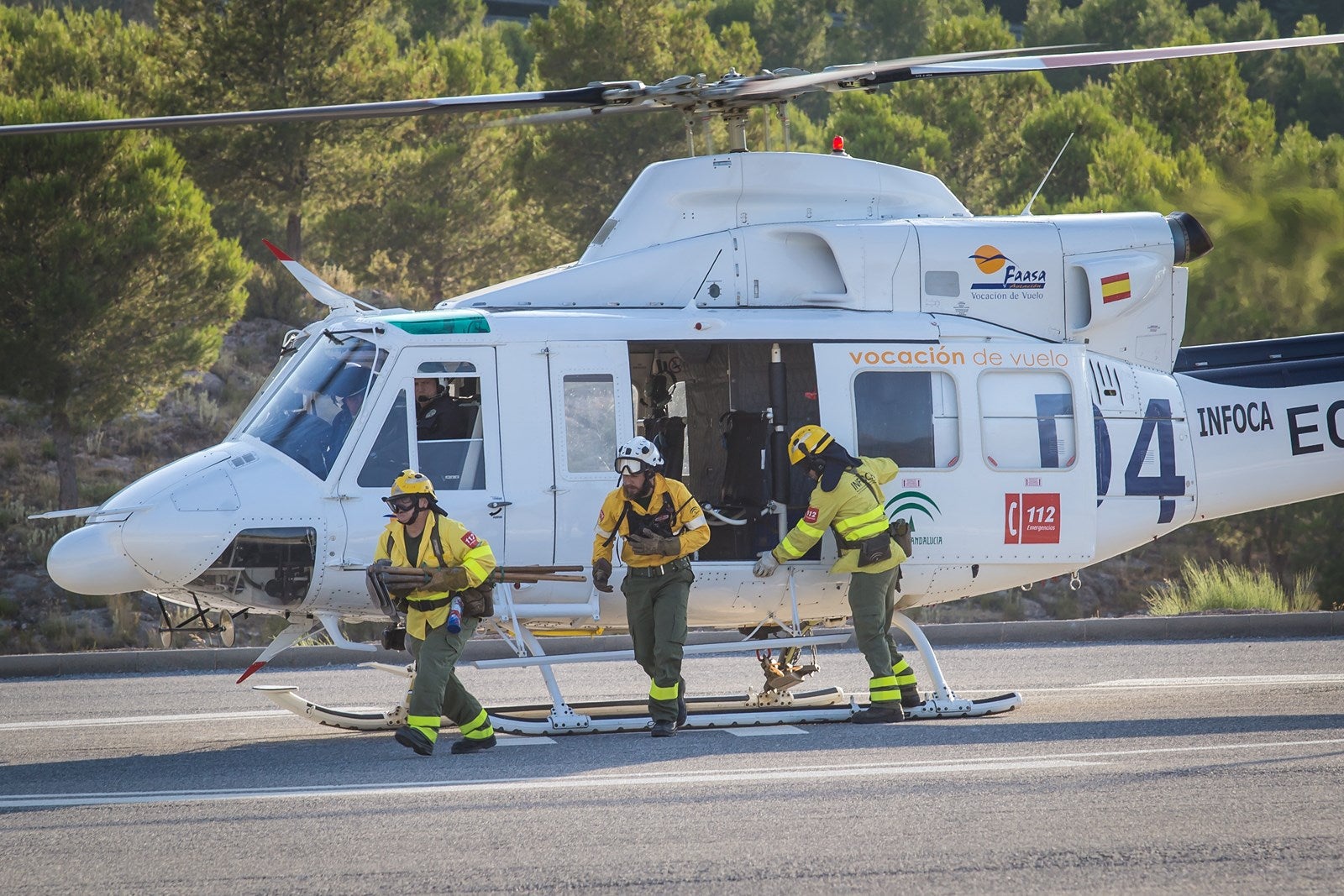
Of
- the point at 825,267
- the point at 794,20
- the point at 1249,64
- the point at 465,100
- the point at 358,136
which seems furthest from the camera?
the point at 794,20

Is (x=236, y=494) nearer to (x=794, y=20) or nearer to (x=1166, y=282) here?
(x=1166, y=282)

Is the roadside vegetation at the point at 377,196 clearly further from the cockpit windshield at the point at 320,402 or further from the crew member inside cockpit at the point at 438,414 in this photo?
the cockpit windshield at the point at 320,402

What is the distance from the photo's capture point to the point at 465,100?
8.39 meters

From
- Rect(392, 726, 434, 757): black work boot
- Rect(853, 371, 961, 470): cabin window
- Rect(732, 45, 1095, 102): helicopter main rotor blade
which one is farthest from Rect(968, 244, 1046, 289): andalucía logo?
Rect(392, 726, 434, 757): black work boot

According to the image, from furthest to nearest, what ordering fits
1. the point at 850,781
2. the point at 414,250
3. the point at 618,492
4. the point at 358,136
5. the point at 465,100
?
the point at 414,250, the point at 358,136, the point at 618,492, the point at 465,100, the point at 850,781

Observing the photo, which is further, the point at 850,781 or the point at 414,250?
the point at 414,250

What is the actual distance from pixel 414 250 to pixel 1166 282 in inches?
726

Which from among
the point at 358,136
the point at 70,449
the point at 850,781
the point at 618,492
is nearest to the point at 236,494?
the point at 618,492

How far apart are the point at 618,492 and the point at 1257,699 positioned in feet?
16.6

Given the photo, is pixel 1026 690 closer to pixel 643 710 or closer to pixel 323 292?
pixel 643 710

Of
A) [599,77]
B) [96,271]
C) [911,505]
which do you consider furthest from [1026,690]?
[599,77]

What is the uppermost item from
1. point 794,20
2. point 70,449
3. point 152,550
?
point 794,20

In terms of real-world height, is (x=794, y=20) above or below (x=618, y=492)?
above

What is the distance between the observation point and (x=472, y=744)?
8.67m
